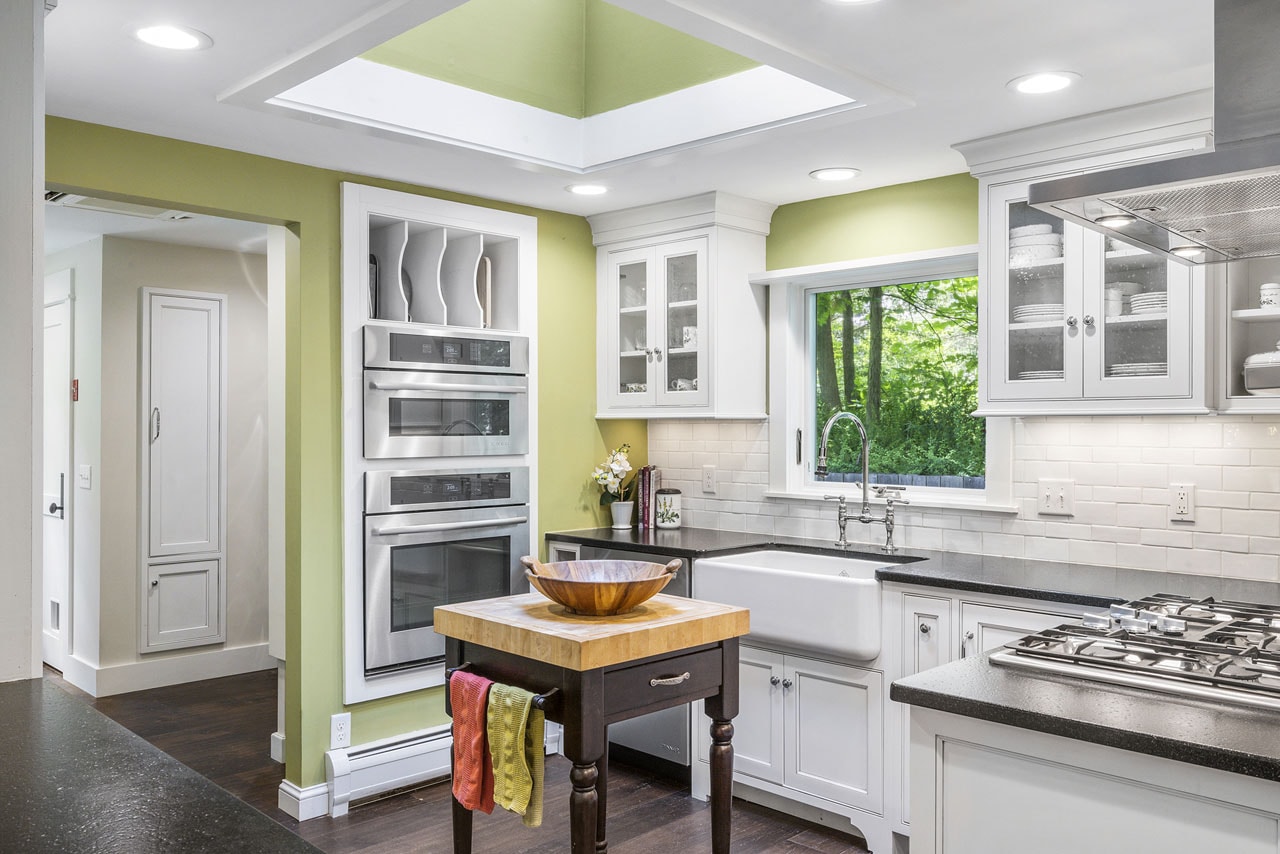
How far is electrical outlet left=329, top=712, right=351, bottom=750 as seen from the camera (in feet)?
12.5

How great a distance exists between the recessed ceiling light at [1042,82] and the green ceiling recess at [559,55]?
36.1 inches

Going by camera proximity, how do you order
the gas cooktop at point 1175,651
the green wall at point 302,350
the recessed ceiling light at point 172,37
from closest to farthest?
the gas cooktop at point 1175,651
the recessed ceiling light at point 172,37
the green wall at point 302,350

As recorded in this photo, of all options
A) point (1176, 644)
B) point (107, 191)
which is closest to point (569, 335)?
point (107, 191)

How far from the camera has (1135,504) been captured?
3322 mm

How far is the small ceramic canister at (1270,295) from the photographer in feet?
9.36

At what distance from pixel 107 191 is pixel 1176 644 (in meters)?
3.41

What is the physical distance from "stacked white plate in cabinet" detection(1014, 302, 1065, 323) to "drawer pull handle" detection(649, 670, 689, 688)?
1678 mm

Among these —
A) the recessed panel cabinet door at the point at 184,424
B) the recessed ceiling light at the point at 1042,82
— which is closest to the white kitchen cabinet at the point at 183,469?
the recessed panel cabinet door at the point at 184,424

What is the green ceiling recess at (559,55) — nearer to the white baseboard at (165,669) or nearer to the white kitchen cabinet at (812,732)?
the white kitchen cabinet at (812,732)

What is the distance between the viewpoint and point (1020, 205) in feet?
10.9

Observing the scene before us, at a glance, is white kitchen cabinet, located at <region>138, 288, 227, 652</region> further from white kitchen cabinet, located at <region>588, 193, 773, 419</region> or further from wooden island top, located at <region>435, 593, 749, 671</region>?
wooden island top, located at <region>435, 593, 749, 671</region>

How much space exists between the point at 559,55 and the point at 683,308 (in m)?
1.20

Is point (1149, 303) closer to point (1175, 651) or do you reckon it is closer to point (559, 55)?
point (1175, 651)

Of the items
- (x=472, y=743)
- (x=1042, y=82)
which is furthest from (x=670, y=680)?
(x=1042, y=82)
